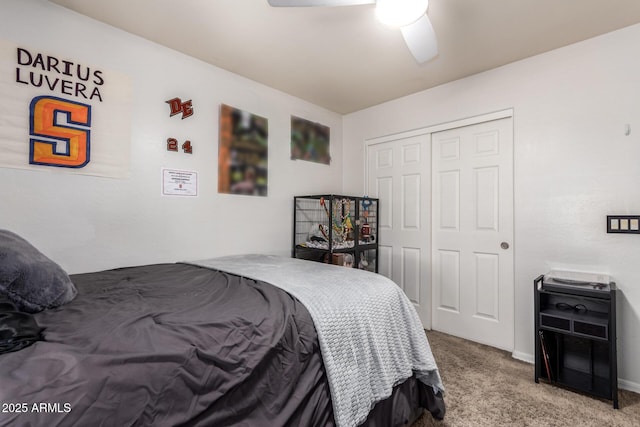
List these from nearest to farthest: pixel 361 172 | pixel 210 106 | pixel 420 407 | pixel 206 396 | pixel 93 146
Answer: pixel 206 396 < pixel 420 407 < pixel 93 146 < pixel 210 106 < pixel 361 172

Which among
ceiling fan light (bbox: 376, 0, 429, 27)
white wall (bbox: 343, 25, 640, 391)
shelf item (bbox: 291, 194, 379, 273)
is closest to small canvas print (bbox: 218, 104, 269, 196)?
shelf item (bbox: 291, 194, 379, 273)

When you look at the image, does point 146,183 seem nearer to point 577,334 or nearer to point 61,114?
point 61,114

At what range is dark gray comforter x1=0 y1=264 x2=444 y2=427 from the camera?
70 centimetres

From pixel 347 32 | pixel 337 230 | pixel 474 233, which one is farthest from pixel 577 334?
pixel 347 32

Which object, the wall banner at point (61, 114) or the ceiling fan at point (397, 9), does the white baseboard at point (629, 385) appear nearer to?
the ceiling fan at point (397, 9)

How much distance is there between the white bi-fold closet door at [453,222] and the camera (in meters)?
2.59

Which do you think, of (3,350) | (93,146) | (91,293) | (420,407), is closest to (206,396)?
(3,350)

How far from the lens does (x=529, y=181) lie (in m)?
2.41

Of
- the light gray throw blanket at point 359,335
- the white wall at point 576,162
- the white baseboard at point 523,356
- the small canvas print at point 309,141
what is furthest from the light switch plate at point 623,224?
the small canvas print at point 309,141

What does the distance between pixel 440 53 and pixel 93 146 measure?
2.56 meters

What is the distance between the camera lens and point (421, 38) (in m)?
1.76

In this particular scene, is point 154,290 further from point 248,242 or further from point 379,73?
point 379,73

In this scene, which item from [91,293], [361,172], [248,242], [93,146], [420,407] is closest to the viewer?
[91,293]

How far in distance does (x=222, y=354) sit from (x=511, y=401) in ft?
6.02
